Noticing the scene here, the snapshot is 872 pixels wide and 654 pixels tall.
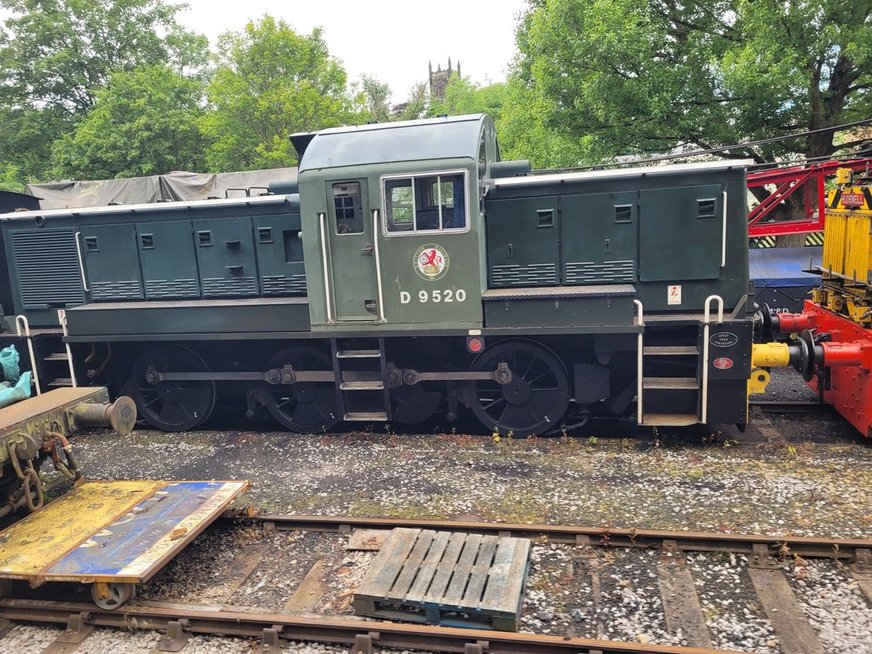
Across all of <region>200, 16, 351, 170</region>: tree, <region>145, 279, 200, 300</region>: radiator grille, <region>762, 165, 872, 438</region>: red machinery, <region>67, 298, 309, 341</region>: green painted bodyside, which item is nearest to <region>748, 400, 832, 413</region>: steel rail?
<region>762, 165, 872, 438</region>: red machinery

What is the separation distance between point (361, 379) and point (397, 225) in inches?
82.9

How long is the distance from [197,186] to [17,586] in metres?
10.5

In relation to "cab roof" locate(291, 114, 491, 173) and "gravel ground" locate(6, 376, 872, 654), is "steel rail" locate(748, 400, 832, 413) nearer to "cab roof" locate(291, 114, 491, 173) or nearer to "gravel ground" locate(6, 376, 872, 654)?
"gravel ground" locate(6, 376, 872, 654)

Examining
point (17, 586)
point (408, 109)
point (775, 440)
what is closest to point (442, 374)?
point (775, 440)

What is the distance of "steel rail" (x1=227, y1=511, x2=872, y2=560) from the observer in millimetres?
4887

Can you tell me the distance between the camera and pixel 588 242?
25.5ft

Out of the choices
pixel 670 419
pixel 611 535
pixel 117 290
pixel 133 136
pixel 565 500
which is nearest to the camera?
pixel 611 535

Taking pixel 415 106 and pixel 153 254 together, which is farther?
pixel 415 106

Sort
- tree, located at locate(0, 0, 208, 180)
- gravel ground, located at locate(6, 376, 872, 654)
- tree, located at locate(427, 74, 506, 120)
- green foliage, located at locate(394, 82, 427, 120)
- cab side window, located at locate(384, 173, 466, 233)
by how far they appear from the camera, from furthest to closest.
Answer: tree, located at locate(427, 74, 506, 120) < green foliage, located at locate(394, 82, 427, 120) < tree, located at locate(0, 0, 208, 180) < cab side window, located at locate(384, 173, 466, 233) < gravel ground, located at locate(6, 376, 872, 654)

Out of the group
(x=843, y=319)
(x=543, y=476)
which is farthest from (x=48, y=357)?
(x=843, y=319)

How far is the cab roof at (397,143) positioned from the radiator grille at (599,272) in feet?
6.48

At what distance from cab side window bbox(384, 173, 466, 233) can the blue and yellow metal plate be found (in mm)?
3447

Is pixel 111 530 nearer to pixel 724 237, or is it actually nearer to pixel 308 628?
pixel 308 628

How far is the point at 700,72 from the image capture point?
13305 mm
